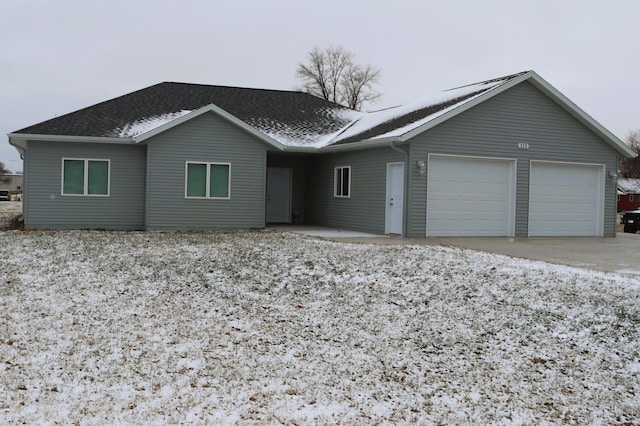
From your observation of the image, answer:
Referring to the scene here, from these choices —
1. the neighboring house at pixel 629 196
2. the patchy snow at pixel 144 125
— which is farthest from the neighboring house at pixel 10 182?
the patchy snow at pixel 144 125

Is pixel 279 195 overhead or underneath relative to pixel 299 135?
underneath

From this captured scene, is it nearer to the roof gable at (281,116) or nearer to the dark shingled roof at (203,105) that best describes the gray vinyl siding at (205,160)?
the roof gable at (281,116)

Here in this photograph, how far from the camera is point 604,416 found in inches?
202

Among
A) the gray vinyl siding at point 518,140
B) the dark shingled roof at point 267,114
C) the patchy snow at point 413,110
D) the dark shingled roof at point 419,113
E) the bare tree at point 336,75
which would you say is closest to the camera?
the gray vinyl siding at point 518,140

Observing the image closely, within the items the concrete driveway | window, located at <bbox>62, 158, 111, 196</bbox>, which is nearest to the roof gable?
window, located at <bbox>62, 158, 111, 196</bbox>

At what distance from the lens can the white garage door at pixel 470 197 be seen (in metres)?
16.3

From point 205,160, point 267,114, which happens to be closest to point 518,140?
point 205,160

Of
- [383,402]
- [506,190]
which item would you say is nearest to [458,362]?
[383,402]

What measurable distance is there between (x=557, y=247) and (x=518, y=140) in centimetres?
379

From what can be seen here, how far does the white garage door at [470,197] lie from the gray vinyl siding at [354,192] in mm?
1257

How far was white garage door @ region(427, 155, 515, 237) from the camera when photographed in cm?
1633

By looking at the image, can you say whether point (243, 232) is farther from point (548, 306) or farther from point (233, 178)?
point (548, 306)

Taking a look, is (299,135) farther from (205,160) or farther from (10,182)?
(10,182)

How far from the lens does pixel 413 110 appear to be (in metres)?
18.9
